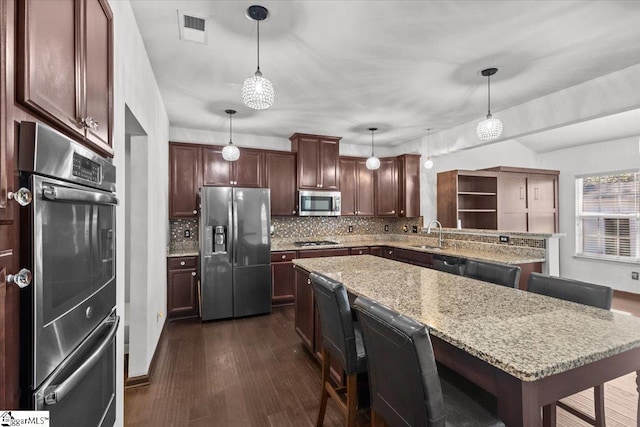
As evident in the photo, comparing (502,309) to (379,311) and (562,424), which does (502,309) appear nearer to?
(379,311)

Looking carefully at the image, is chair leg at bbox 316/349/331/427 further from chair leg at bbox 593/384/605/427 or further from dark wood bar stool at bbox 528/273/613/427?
chair leg at bbox 593/384/605/427

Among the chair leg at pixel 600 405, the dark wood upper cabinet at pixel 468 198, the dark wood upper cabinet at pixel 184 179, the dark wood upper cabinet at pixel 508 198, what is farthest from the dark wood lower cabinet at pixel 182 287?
the dark wood upper cabinet at pixel 508 198

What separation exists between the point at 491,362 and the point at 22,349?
1.34 metres

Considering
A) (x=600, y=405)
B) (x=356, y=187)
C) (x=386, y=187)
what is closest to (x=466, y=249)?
(x=386, y=187)

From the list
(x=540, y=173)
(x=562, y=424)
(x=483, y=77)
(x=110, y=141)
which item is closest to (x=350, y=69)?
(x=483, y=77)

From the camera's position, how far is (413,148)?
5414 mm

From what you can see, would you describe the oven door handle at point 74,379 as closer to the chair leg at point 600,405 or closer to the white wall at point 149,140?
the white wall at point 149,140

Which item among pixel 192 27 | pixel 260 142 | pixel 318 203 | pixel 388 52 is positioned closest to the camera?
pixel 192 27

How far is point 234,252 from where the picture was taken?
3904mm

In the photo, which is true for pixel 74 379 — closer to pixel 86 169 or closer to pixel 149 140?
pixel 86 169

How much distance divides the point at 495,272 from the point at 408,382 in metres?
1.59

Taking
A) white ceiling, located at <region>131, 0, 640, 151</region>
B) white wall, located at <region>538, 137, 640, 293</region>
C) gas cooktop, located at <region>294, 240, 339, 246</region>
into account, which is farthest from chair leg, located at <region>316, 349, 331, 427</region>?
white wall, located at <region>538, 137, 640, 293</region>

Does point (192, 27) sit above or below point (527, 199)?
above

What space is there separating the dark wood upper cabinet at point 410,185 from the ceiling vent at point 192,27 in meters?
3.93
